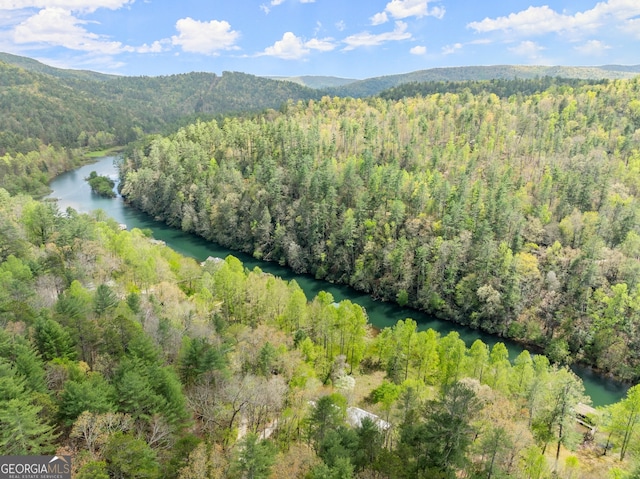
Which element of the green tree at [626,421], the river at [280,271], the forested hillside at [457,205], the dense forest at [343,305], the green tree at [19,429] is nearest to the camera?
the green tree at [19,429]

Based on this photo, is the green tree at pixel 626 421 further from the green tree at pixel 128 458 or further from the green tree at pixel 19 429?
the green tree at pixel 19 429

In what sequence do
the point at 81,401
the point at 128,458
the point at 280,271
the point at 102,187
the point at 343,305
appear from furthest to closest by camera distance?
1. the point at 102,187
2. the point at 280,271
3. the point at 343,305
4. the point at 81,401
5. the point at 128,458

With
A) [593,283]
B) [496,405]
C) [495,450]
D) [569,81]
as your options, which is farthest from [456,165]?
[569,81]

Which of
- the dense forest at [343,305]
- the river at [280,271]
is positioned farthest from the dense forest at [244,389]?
the river at [280,271]

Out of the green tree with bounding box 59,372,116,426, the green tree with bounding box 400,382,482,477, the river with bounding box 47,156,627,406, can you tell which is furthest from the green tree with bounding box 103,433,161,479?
the river with bounding box 47,156,627,406

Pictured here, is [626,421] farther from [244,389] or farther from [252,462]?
[252,462]

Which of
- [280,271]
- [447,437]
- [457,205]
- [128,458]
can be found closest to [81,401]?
[128,458]
